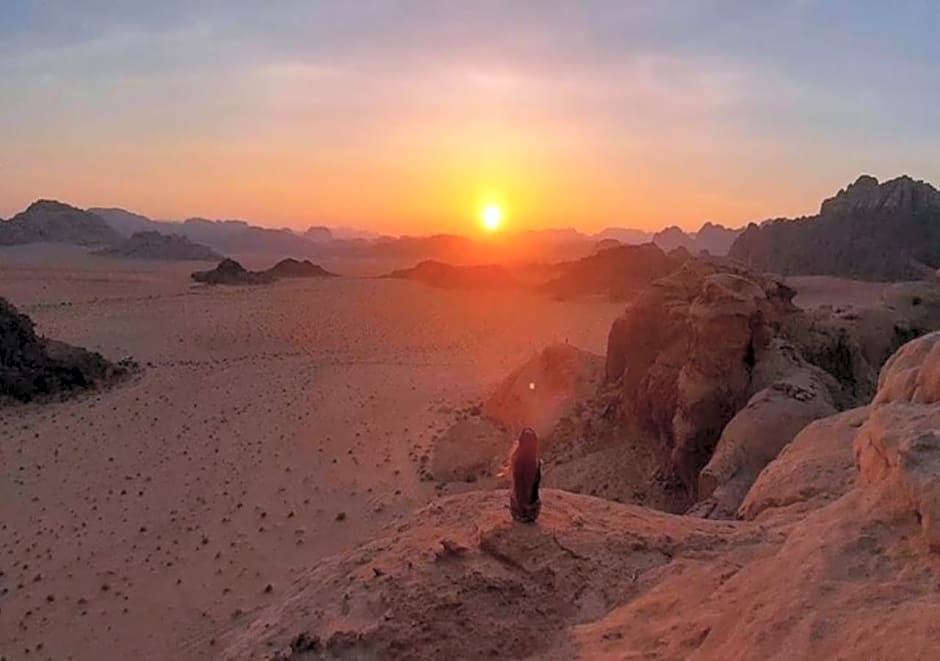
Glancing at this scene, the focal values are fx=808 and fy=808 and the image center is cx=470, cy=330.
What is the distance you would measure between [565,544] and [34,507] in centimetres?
Result: 929

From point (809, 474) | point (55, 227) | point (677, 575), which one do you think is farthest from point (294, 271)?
point (677, 575)

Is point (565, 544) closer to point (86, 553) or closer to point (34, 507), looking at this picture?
point (86, 553)

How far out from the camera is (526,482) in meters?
6.16

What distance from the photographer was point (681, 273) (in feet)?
42.7

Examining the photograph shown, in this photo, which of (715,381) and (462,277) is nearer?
(715,381)

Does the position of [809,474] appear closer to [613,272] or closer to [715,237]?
[613,272]

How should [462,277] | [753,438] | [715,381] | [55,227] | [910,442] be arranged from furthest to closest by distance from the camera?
1. [55,227]
2. [462,277]
3. [715,381]
4. [753,438]
5. [910,442]

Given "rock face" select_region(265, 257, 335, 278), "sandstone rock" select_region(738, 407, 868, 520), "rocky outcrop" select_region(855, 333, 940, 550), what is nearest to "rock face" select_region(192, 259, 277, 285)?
"rock face" select_region(265, 257, 335, 278)

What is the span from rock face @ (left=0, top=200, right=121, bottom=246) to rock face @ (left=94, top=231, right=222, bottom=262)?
9.61 m

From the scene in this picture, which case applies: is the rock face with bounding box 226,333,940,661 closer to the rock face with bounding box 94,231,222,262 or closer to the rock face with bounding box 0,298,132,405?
the rock face with bounding box 0,298,132,405

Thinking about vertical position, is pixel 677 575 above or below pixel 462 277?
below

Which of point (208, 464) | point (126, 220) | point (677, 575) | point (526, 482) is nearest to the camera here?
point (677, 575)

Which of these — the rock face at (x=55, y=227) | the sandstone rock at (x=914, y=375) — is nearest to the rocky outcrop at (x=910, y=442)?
the sandstone rock at (x=914, y=375)

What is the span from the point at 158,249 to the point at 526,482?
6552 cm
